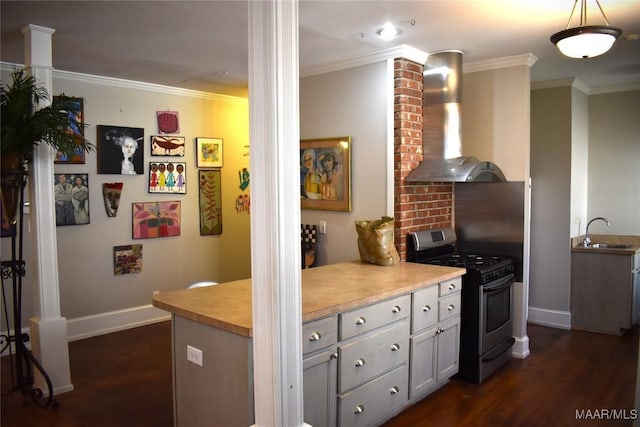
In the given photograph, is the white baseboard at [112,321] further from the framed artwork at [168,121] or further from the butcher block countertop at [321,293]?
the butcher block countertop at [321,293]

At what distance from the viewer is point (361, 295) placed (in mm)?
2770

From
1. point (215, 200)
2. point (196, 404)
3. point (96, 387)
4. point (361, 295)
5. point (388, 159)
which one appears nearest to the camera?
point (196, 404)

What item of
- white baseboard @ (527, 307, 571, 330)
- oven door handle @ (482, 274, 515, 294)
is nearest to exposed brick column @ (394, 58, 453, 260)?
oven door handle @ (482, 274, 515, 294)

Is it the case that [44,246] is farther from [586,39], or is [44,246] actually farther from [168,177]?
[586,39]

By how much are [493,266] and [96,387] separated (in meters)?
3.10

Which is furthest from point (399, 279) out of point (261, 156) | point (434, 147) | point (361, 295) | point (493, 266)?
point (261, 156)

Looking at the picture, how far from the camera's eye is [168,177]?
5.36m

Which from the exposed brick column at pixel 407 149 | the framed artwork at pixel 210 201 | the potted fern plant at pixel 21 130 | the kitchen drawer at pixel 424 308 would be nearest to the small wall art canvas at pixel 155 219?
the framed artwork at pixel 210 201

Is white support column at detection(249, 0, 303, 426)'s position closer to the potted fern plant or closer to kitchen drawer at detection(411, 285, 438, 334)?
kitchen drawer at detection(411, 285, 438, 334)

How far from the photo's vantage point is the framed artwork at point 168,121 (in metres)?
5.28

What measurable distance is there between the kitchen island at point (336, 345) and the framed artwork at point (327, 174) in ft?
3.16

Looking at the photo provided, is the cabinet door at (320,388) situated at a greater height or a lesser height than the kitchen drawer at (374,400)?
greater

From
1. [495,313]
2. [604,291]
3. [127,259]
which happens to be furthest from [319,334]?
[604,291]

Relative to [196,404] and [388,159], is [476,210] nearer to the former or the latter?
[388,159]
